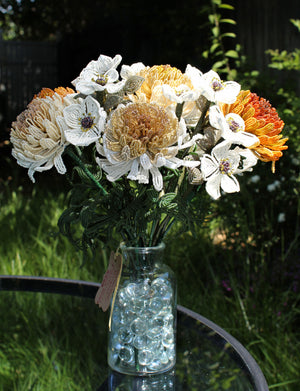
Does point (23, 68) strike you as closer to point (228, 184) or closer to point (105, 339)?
point (105, 339)

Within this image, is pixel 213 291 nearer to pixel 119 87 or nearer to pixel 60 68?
pixel 119 87

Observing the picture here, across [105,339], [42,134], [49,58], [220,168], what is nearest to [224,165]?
[220,168]

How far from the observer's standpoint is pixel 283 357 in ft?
4.71

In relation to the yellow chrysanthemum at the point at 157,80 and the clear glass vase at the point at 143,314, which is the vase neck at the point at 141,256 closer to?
the clear glass vase at the point at 143,314

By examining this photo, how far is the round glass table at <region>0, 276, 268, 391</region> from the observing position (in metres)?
0.78

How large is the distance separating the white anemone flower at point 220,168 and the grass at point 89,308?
0.93 feet

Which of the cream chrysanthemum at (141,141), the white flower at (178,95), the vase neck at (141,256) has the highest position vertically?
the white flower at (178,95)

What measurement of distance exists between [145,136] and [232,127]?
0.39ft

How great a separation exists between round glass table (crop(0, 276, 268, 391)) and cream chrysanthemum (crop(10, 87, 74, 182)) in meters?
0.39

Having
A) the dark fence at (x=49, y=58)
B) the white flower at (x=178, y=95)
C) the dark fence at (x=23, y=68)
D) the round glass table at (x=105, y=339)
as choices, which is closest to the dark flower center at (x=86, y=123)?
the white flower at (x=178, y=95)

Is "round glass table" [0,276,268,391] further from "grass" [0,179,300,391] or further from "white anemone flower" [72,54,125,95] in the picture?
"white anemone flower" [72,54,125,95]

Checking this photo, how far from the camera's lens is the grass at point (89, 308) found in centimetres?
105

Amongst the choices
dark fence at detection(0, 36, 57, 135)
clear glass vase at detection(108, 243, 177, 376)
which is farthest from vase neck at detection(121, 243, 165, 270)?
dark fence at detection(0, 36, 57, 135)

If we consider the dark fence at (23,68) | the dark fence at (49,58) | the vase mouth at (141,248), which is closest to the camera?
the vase mouth at (141,248)
